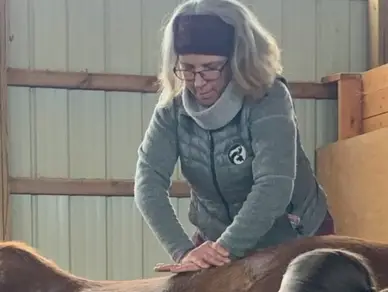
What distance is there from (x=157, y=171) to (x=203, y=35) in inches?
11.8

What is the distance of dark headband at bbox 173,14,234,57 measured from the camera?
1.52 m

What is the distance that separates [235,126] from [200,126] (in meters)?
0.07

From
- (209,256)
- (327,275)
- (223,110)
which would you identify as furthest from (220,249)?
(327,275)

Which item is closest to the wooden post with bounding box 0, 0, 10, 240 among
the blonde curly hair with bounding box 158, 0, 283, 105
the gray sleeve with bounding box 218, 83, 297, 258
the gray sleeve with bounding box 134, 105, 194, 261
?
the gray sleeve with bounding box 134, 105, 194, 261

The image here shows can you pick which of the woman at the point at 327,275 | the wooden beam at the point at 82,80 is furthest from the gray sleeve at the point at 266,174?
the wooden beam at the point at 82,80

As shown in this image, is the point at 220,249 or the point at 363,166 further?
the point at 363,166

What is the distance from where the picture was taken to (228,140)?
5.12ft

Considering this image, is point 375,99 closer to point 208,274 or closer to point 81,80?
point 81,80

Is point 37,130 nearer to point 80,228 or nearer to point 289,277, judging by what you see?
point 80,228

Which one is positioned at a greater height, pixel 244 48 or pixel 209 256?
pixel 244 48

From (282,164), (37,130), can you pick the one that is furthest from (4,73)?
(282,164)

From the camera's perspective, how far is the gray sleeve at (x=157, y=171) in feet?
5.26

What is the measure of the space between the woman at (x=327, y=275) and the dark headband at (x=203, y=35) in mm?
760

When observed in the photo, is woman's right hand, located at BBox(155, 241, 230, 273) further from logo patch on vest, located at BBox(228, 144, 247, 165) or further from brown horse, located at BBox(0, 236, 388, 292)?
logo patch on vest, located at BBox(228, 144, 247, 165)
